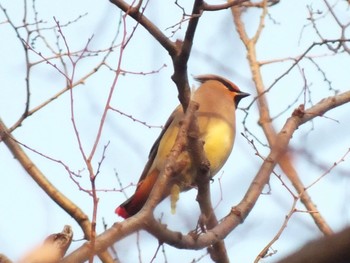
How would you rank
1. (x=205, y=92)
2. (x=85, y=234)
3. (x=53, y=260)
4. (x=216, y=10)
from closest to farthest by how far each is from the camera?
(x=53, y=260), (x=216, y=10), (x=85, y=234), (x=205, y=92)

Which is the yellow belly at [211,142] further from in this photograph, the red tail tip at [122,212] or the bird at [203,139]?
the red tail tip at [122,212]

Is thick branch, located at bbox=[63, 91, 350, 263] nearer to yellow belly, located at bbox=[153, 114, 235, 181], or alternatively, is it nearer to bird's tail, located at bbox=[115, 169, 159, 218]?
yellow belly, located at bbox=[153, 114, 235, 181]

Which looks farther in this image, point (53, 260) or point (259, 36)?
point (259, 36)

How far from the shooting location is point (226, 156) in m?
4.61

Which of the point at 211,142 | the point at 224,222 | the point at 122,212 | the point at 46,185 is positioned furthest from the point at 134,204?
the point at 224,222

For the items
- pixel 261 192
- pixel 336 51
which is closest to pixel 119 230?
pixel 261 192

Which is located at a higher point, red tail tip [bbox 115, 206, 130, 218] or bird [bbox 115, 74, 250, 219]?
bird [bbox 115, 74, 250, 219]

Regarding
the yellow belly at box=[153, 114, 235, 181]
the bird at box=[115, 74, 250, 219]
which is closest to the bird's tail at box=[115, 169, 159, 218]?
the bird at box=[115, 74, 250, 219]

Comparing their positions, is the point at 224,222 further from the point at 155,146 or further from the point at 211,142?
the point at 155,146

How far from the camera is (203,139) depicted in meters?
4.50

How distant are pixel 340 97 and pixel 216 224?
1309 millimetres

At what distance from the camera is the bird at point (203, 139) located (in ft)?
14.0

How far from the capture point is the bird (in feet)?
14.0

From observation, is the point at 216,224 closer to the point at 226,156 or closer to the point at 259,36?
the point at 226,156
